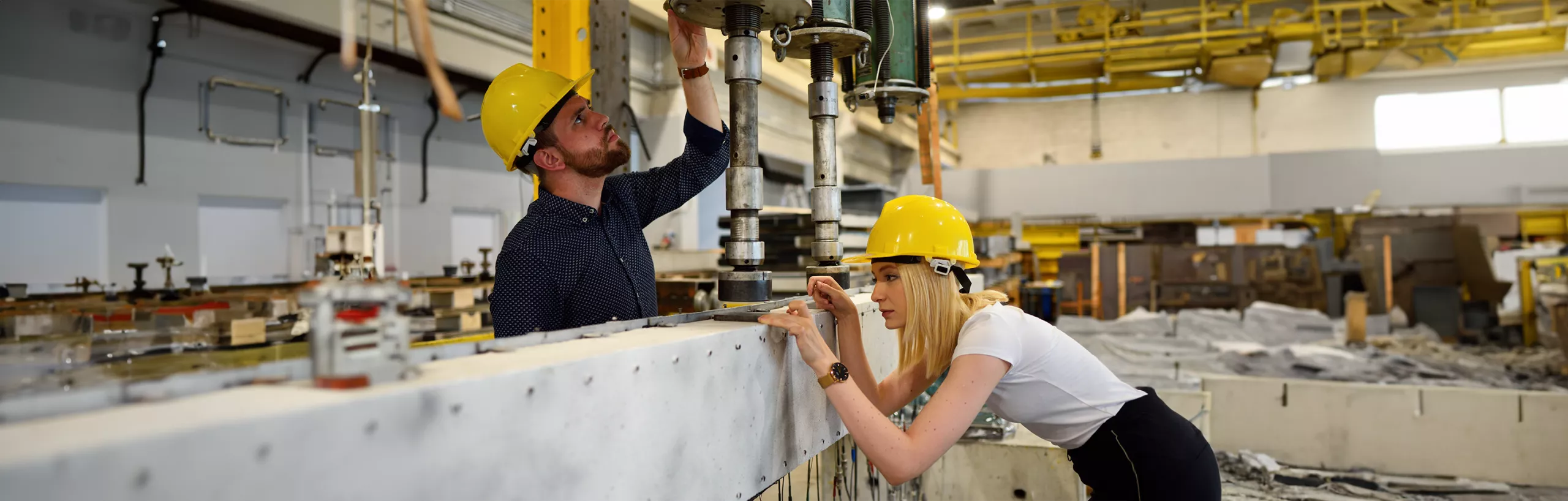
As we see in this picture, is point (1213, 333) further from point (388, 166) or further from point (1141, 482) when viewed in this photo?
point (388, 166)

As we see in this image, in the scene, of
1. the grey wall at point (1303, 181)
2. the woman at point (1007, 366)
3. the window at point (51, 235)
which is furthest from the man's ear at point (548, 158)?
the grey wall at point (1303, 181)

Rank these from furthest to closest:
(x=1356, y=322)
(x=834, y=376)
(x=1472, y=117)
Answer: (x=1472, y=117) < (x=1356, y=322) < (x=834, y=376)

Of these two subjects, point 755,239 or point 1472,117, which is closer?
point 755,239

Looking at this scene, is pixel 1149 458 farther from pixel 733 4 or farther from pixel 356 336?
pixel 356 336

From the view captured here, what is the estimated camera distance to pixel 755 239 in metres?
1.69

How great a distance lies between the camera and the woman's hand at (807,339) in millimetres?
1429

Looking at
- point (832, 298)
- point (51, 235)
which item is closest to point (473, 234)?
point (51, 235)

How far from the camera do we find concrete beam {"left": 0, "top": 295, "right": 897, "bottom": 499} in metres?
0.54

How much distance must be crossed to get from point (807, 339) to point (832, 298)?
338 millimetres

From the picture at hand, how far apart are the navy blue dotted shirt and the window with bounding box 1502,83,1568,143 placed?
12999 mm

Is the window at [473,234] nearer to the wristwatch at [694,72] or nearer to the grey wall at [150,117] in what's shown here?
the grey wall at [150,117]

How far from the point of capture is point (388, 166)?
Answer: 611 cm

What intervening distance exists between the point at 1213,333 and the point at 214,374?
8357mm

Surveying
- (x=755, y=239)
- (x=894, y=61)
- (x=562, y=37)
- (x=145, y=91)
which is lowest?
(x=755, y=239)
